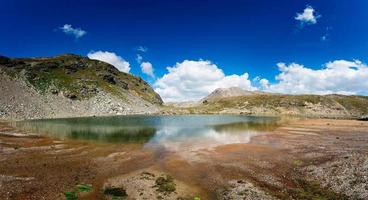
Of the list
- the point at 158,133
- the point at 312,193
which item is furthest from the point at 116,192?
the point at 158,133

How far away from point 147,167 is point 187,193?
37.1 feet

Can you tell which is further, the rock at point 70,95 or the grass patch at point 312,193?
the rock at point 70,95

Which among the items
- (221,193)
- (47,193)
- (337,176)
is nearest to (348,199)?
(337,176)

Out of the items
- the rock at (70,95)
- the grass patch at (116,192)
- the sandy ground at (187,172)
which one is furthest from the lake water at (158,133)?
the rock at (70,95)

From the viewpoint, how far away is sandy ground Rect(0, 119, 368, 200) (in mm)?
26312

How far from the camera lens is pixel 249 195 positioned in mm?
25594

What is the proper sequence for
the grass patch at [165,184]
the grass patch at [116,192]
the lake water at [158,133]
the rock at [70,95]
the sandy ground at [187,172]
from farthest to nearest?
the rock at [70,95] → the lake water at [158,133] → the grass patch at [165,184] → the sandy ground at [187,172] → the grass patch at [116,192]

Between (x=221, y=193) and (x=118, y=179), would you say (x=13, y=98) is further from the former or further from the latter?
(x=221, y=193)

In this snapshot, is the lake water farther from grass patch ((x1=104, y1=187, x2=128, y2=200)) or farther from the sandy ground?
grass patch ((x1=104, y1=187, x2=128, y2=200))

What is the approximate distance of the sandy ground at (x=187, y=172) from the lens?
26.3 meters

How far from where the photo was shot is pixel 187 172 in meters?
34.6

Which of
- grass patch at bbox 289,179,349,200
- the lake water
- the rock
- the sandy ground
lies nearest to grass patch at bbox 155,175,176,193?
the sandy ground

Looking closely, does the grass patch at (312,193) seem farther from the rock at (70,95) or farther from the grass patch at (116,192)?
the rock at (70,95)

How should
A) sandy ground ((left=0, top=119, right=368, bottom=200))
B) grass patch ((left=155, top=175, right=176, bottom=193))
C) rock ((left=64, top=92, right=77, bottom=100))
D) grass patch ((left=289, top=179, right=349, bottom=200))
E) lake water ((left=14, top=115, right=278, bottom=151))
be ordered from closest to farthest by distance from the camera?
grass patch ((left=289, top=179, right=349, bottom=200))
sandy ground ((left=0, top=119, right=368, bottom=200))
grass patch ((left=155, top=175, right=176, bottom=193))
lake water ((left=14, top=115, right=278, bottom=151))
rock ((left=64, top=92, right=77, bottom=100))
